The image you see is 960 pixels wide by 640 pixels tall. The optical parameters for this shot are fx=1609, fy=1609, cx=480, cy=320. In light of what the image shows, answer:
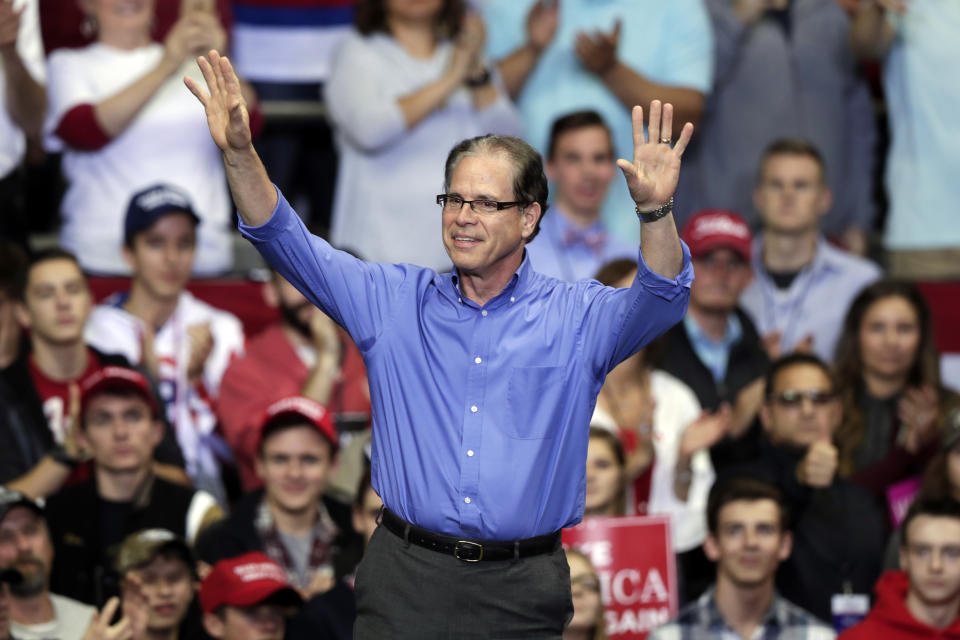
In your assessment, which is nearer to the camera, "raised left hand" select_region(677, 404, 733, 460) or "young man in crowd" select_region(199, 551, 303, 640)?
"young man in crowd" select_region(199, 551, 303, 640)

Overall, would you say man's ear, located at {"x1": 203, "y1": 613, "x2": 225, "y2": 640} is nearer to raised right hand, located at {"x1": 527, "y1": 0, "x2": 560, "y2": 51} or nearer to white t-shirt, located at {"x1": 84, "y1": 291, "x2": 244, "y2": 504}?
white t-shirt, located at {"x1": 84, "y1": 291, "x2": 244, "y2": 504}

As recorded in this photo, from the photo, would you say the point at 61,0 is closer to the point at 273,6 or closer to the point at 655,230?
the point at 273,6

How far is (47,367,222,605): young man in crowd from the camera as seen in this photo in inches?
219

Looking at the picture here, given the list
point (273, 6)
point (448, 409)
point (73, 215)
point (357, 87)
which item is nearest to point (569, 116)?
point (357, 87)

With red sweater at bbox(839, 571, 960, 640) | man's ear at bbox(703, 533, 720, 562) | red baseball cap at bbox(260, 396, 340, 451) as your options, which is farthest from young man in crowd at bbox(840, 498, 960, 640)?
red baseball cap at bbox(260, 396, 340, 451)

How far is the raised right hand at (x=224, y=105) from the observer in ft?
11.6

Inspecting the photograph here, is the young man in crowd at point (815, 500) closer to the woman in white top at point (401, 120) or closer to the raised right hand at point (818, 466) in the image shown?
the raised right hand at point (818, 466)

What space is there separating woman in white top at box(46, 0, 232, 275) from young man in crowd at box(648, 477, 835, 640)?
109 inches

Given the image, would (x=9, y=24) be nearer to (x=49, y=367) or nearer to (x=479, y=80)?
(x=49, y=367)

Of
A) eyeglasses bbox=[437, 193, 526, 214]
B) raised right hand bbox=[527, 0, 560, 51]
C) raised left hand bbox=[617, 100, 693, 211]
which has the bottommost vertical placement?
eyeglasses bbox=[437, 193, 526, 214]

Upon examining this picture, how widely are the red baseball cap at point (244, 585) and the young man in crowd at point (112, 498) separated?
44cm

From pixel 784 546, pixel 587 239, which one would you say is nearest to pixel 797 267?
pixel 587 239

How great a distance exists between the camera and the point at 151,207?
6.45 meters

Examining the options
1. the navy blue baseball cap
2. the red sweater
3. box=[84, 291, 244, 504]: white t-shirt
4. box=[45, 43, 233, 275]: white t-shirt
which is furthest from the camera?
box=[45, 43, 233, 275]: white t-shirt
